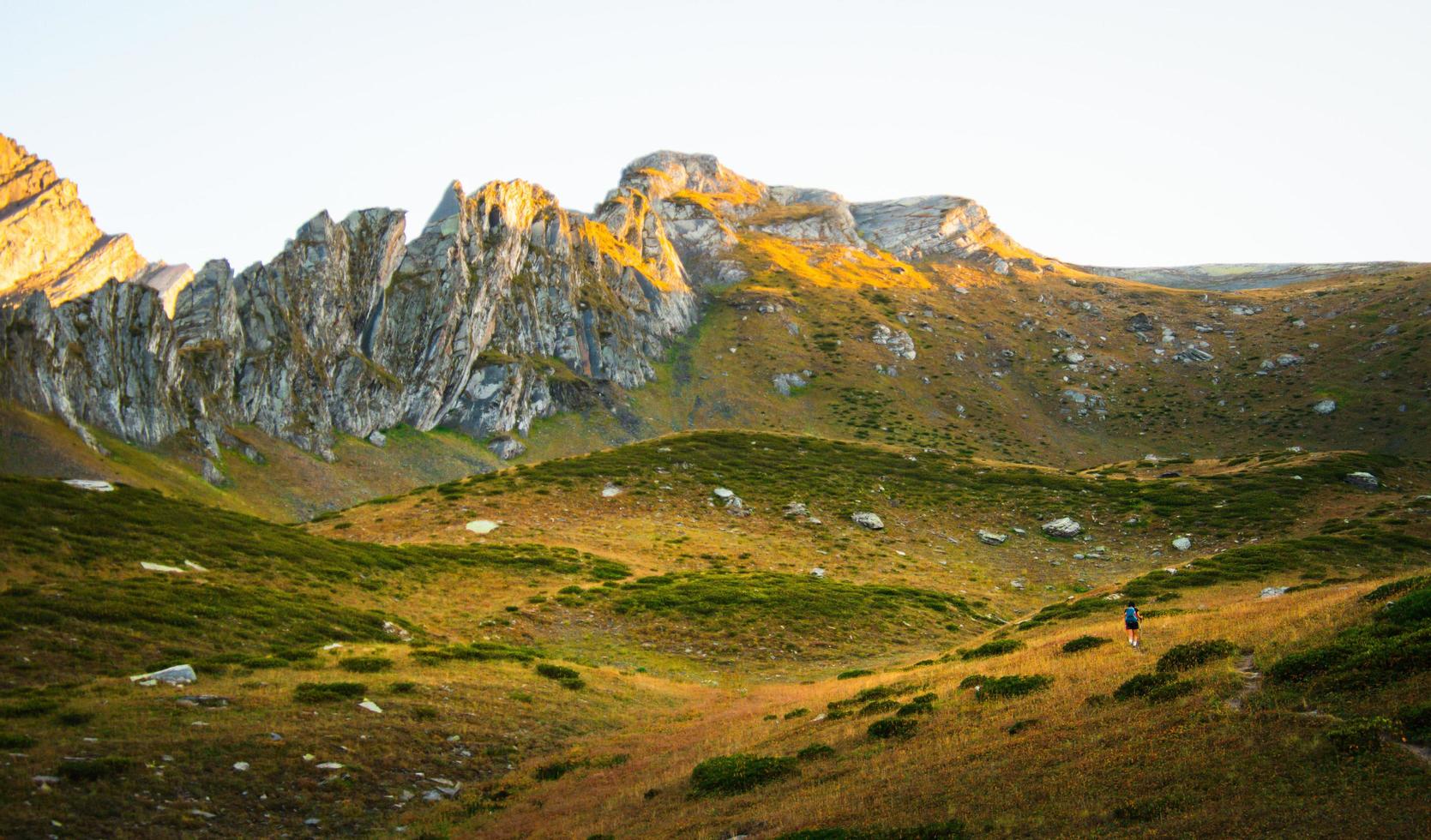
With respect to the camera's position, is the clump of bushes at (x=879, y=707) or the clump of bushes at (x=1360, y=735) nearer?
the clump of bushes at (x=1360, y=735)

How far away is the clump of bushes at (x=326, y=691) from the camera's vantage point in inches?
985

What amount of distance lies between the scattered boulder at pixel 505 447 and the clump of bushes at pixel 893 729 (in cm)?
12081

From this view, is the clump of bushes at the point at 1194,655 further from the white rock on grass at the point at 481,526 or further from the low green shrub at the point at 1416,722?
the white rock on grass at the point at 481,526

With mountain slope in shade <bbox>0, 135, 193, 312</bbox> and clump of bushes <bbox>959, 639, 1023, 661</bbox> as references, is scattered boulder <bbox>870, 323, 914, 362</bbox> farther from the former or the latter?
mountain slope in shade <bbox>0, 135, 193, 312</bbox>

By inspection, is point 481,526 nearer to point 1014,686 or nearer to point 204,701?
point 204,701

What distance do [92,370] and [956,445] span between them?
5313 inches

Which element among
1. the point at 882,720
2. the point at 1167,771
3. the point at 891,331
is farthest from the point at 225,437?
the point at 891,331

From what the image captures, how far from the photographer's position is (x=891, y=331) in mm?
198875

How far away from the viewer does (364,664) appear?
1174 inches

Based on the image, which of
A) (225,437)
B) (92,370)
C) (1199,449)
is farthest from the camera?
(1199,449)

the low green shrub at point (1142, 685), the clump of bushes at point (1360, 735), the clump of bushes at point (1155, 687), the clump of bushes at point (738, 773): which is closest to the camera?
the clump of bushes at point (1360, 735)

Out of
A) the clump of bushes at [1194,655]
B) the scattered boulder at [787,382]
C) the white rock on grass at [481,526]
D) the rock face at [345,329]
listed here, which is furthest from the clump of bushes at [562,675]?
the scattered boulder at [787,382]

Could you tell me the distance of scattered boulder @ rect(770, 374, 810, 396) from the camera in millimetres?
173250

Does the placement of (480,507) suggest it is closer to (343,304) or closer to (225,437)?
(225,437)
